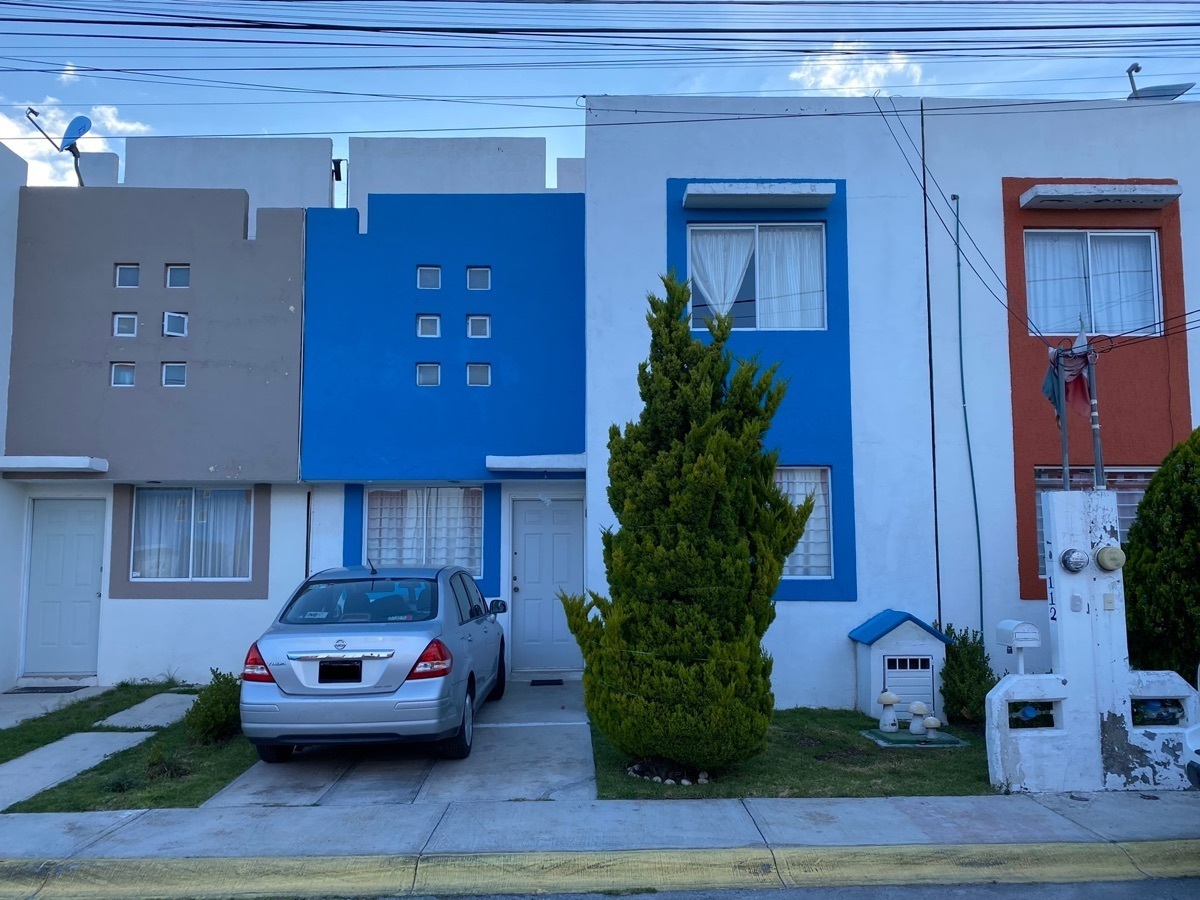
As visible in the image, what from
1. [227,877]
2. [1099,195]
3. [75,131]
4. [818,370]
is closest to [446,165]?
[75,131]

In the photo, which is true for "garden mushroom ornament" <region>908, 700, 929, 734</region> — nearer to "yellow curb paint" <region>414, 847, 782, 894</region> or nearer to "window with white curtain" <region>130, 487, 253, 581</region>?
"yellow curb paint" <region>414, 847, 782, 894</region>

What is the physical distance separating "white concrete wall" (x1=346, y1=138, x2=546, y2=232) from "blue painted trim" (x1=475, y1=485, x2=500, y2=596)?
843 centimetres

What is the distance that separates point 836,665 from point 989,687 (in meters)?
1.45

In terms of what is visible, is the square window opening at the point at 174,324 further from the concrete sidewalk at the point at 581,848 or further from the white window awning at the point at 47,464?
the concrete sidewalk at the point at 581,848

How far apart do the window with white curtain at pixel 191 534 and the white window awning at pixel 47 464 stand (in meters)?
0.87

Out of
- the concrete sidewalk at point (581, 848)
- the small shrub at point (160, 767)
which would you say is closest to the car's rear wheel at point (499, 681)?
the small shrub at point (160, 767)

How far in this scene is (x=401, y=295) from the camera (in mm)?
11562

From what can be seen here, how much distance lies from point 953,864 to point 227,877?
417 cm

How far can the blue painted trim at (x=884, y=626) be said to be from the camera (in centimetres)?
935

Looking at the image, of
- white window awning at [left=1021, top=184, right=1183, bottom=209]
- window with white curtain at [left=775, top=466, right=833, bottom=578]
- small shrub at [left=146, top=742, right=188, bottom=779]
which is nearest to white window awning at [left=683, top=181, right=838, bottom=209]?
white window awning at [left=1021, top=184, right=1183, bottom=209]

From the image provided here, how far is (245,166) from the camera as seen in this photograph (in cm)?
1856

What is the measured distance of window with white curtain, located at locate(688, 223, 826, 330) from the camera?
10.5m

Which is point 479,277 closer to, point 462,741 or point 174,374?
point 174,374

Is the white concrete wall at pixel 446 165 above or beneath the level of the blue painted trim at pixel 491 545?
above
